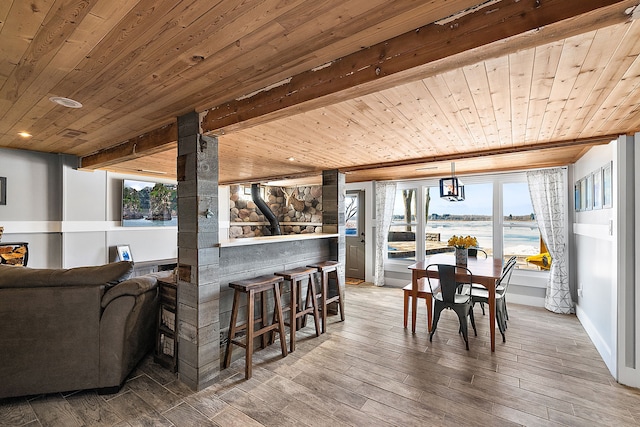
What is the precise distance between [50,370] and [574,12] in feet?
12.0

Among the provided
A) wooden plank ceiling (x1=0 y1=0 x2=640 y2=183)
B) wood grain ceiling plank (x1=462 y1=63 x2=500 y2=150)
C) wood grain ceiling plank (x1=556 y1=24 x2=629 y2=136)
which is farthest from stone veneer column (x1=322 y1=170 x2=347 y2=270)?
wood grain ceiling plank (x1=556 y1=24 x2=629 y2=136)

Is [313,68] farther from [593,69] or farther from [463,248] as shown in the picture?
[463,248]

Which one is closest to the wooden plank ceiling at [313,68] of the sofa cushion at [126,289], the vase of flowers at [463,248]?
the vase of flowers at [463,248]

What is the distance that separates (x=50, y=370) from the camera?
85.3 inches

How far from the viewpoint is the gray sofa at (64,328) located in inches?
83.7

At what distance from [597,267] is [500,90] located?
2.69m

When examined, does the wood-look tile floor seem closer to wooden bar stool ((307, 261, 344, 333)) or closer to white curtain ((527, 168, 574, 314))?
wooden bar stool ((307, 261, 344, 333))

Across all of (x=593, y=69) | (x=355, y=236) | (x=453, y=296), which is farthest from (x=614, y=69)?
(x=355, y=236)

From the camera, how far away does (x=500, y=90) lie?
1857 mm

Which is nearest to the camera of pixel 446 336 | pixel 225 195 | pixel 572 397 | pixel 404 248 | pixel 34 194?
pixel 572 397

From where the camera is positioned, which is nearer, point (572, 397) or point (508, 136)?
point (572, 397)

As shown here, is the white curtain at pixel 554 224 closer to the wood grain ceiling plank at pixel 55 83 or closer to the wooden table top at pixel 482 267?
the wooden table top at pixel 482 267

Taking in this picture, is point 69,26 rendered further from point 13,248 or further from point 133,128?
point 13,248

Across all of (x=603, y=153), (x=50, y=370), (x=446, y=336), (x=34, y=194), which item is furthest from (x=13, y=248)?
(x=603, y=153)
